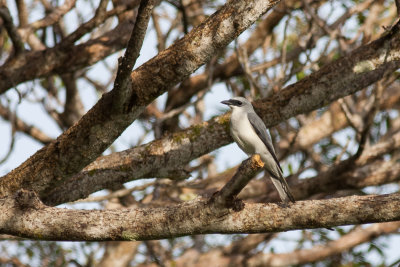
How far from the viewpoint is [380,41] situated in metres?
5.66

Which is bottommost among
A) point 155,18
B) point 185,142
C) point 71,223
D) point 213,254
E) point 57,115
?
point 213,254

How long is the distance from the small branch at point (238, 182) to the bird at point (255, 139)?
6.23 feet

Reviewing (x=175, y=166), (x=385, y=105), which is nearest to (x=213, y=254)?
(x=175, y=166)

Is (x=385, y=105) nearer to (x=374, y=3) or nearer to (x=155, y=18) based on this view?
(x=374, y=3)

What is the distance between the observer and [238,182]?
3.58m

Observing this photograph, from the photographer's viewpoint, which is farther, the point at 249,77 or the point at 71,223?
the point at 249,77

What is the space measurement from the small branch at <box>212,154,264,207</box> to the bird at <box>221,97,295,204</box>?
1898 millimetres

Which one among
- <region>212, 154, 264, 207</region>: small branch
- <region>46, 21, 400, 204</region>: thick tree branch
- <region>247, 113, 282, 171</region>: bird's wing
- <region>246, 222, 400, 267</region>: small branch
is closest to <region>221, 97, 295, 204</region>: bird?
<region>247, 113, 282, 171</region>: bird's wing

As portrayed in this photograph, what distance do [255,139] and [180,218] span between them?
2.13 metres

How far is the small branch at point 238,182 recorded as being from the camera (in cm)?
356

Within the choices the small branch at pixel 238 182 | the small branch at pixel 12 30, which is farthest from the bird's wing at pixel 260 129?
the small branch at pixel 12 30

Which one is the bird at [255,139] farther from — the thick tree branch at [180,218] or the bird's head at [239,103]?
the thick tree branch at [180,218]

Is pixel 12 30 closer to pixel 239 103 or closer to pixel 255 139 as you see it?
pixel 239 103

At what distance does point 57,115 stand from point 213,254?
3.37 meters
